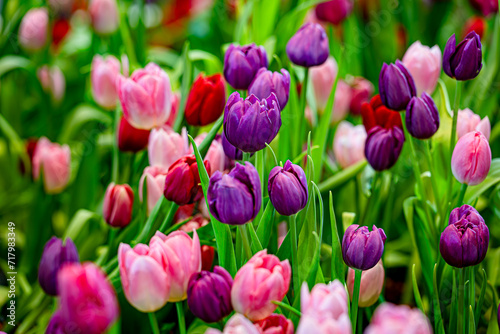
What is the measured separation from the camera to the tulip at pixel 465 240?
42 cm

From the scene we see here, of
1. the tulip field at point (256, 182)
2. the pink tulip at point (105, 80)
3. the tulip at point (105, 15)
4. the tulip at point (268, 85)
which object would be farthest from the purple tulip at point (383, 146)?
the tulip at point (105, 15)

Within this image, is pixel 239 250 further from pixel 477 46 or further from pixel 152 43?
pixel 152 43

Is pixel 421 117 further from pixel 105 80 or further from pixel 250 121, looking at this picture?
pixel 105 80

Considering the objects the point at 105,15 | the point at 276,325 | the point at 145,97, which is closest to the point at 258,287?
the point at 276,325

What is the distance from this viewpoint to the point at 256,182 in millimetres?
390

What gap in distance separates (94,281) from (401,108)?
0.33 metres

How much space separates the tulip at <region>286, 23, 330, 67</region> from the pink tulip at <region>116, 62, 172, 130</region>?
13 centimetres

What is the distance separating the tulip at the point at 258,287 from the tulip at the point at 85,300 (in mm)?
116

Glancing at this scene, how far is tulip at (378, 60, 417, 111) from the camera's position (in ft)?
1.61

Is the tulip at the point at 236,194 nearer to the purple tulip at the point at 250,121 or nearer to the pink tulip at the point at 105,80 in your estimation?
the purple tulip at the point at 250,121

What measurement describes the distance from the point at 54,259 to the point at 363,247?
23cm

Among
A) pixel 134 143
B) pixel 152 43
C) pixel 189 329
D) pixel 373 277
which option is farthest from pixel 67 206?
pixel 152 43

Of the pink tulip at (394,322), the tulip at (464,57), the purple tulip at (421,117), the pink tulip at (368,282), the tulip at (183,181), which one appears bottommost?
the pink tulip at (368,282)

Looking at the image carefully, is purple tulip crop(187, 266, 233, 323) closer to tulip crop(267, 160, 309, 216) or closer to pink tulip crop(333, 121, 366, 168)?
tulip crop(267, 160, 309, 216)
